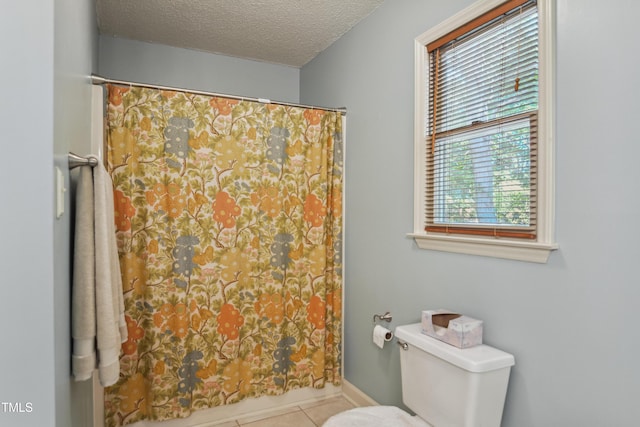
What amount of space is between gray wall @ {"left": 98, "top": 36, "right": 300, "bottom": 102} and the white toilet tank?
95.5 inches

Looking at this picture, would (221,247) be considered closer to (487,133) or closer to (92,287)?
(92,287)

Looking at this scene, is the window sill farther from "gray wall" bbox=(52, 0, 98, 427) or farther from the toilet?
"gray wall" bbox=(52, 0, 98, 427)

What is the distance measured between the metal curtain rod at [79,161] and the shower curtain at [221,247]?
0.90 m

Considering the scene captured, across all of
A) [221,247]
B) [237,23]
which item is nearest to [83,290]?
[221,247]

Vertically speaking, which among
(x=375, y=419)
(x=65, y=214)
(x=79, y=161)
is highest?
(x=79, y=161)

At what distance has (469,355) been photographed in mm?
1402

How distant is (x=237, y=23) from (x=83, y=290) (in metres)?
2.06

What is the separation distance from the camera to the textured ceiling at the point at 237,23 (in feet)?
7.55

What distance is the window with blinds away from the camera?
1.43 metres

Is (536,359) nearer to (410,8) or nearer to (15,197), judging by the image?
(15,197)

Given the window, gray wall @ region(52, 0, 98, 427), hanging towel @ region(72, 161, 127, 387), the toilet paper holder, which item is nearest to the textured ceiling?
the window

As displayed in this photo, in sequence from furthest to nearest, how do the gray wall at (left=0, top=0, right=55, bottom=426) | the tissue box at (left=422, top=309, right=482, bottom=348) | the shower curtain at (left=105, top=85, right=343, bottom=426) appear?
1. the shower curtain at (left=105, top=85, right=343, bottom=426)
2. the tissue box at (left=422, top=309, right=482, bottom=348)
3. the gray wall at (left=0, top=0, right=55, bottom=426)

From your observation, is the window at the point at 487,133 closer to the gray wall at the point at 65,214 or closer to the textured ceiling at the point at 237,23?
the textured ceiling at the point at 237,23

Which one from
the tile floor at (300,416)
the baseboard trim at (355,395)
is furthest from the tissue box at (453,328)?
the tile floor at (300,416)
